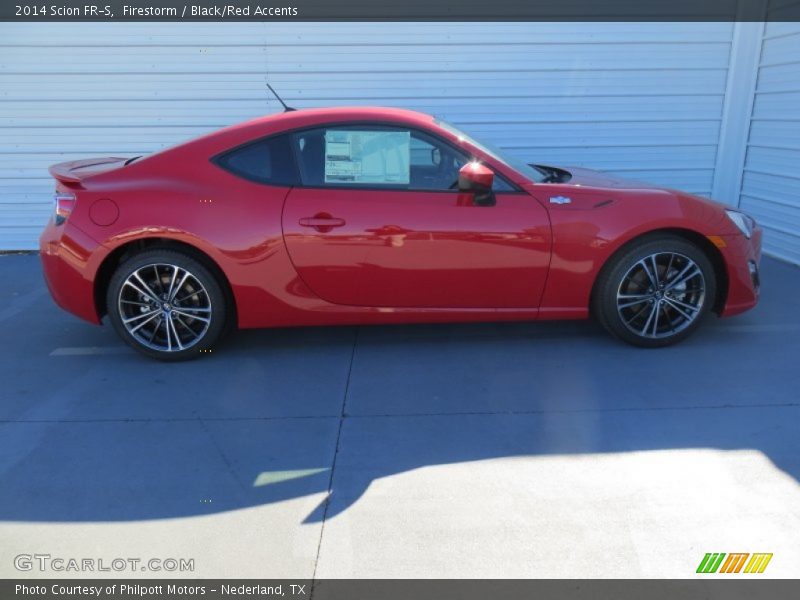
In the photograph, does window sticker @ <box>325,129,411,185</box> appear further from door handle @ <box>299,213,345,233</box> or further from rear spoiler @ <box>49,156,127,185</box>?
rear spoiler @ <box>49,156,127,185</box>

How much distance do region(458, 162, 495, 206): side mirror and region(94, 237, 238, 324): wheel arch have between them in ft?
5.03

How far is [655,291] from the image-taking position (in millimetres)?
4004

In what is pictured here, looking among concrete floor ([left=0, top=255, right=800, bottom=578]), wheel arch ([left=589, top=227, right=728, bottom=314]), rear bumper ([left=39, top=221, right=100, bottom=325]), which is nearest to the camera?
concrete floor ([left=0, top=255, right=800, bottom=578])

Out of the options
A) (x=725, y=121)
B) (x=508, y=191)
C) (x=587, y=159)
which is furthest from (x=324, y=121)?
(x=725, y=121)

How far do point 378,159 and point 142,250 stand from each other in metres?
1.53

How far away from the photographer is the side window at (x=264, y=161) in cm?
386

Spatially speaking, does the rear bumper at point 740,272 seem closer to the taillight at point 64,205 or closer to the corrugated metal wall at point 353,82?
the corrugated metal wall at point 353,82

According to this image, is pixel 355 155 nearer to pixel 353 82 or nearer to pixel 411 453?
pixel 411 453

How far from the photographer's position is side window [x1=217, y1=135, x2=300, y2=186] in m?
3.86

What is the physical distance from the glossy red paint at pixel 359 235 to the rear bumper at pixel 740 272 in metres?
0.01

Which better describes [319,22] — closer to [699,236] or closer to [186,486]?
[699,236]
